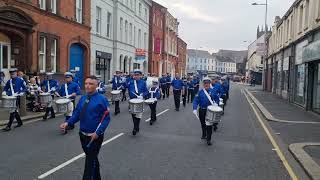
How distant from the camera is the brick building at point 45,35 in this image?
22438 millimetres

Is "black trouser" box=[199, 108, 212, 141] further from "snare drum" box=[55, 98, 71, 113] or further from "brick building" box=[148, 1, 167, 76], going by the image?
"brick building" box=[148, 1, 167, 76]

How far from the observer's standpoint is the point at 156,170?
8500mm

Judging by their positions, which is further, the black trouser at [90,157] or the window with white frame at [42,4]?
the window with white frame at [42,4]

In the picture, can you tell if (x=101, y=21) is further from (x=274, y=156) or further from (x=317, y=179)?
(x=317, y=179)

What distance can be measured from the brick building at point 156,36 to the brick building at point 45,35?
26.7 metres

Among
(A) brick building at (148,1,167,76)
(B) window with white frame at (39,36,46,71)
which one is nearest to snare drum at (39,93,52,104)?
(B) window with white frame at (39,36,46,71)

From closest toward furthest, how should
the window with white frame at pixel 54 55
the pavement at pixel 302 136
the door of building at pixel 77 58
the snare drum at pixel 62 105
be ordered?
the pavement at pixel 302 136 → the snare drum at pixel 62 105 → the window with white frame at pixel 54 55 → the door of building at pixel 77 58

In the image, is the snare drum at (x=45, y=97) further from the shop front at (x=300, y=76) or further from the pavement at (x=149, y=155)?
the shop front at (x=300, y=76)

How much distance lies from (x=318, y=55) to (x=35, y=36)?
48.2ft

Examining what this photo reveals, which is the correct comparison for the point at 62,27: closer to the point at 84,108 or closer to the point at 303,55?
the point at 303,55

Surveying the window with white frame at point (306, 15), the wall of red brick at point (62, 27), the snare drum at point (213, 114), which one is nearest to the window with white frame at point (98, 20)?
the wall of red brick at point (62, 27)

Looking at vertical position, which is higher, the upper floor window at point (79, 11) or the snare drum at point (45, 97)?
the upper floor window at point (79, 11)

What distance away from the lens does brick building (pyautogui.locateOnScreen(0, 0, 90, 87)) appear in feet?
73.6

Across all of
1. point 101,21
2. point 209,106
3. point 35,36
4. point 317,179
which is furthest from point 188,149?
point 101,21
